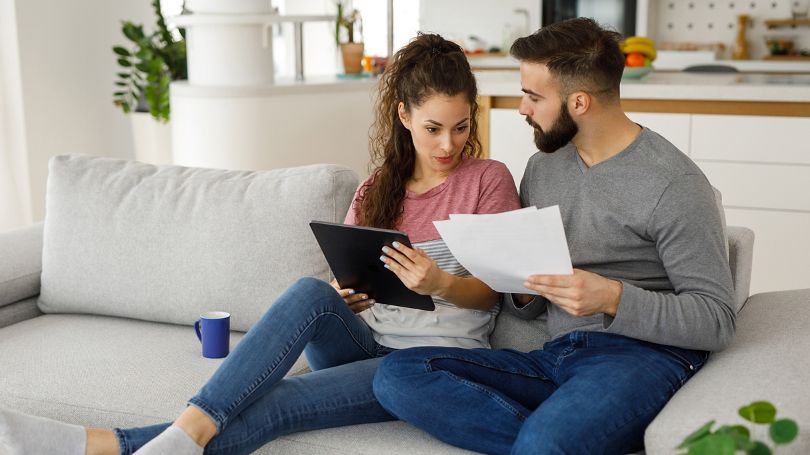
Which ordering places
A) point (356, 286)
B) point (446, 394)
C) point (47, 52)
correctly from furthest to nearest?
point (47, 52) → point (356, 286) → point (446, 394)

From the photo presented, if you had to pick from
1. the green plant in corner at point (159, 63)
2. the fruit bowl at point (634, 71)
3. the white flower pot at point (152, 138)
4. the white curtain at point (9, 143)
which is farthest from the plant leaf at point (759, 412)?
the white curtain at point (9, 143)

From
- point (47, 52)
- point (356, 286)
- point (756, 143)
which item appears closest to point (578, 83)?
point (356, 286)

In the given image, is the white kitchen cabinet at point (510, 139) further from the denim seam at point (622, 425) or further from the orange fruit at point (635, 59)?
the denim seam at point (622, 425)

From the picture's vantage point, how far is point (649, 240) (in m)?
1.84

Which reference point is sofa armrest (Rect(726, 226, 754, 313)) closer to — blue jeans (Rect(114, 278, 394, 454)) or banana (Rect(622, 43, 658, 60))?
blue jeans (Rect(114, 278, 394, 454))

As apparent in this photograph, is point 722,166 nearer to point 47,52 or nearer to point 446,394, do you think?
point 446,394

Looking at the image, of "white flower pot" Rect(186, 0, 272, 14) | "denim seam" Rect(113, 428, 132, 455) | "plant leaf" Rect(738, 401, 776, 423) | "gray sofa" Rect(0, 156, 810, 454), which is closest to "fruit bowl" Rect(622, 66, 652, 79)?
"white flower pot" Rect(186, 0, 272, 14)

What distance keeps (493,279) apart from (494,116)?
234 cm

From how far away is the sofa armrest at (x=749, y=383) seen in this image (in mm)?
1529

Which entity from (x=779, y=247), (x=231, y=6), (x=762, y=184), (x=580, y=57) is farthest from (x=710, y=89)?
(x=580, y=57)

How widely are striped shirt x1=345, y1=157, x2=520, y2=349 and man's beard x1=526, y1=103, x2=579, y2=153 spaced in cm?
16

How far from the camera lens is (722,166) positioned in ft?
12.3

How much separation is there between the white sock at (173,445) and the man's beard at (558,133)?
873 millimetres

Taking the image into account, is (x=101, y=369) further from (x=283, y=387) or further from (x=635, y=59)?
(x=635, y=59)
